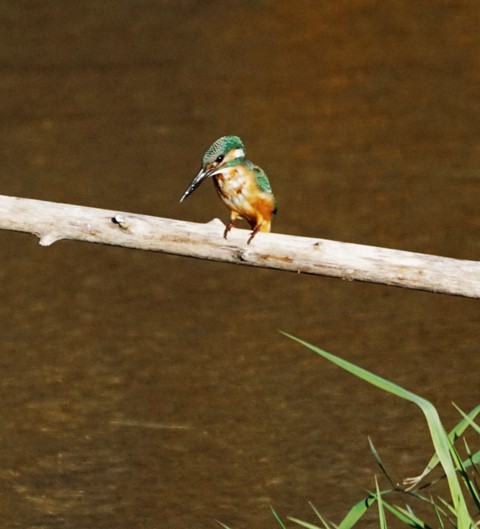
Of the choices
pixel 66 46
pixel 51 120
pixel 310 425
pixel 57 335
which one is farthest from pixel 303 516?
pixel 66 46

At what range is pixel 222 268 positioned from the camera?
561cm

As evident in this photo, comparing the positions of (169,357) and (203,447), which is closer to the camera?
(203,447)

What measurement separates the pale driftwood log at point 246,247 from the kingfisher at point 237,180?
0.43 m

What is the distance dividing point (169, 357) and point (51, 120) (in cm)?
277

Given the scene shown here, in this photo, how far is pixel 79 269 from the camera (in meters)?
5.64

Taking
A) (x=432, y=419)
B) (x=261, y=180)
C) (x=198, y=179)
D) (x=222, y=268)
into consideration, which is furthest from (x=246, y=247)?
(x=222, y=268)

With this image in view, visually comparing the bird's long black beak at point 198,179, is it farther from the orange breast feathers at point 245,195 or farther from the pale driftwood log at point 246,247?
the pale driftwood log at point 246,247

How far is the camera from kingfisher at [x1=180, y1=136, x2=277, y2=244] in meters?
3.16

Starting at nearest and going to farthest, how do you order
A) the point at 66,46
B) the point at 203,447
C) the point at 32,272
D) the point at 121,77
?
the point at 203,447, the point at 32,272, the point at 121,77, the point at 66,46

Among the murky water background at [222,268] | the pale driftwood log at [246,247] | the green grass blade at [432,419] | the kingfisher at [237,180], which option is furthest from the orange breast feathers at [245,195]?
the green grass blade at [432,419]

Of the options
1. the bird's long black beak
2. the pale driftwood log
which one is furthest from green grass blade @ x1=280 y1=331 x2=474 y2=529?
the bird's long black beak

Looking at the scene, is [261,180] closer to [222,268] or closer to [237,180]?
[237,180]

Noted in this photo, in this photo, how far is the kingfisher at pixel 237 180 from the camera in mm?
3162

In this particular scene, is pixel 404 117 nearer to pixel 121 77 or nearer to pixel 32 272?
pixel 121 77
